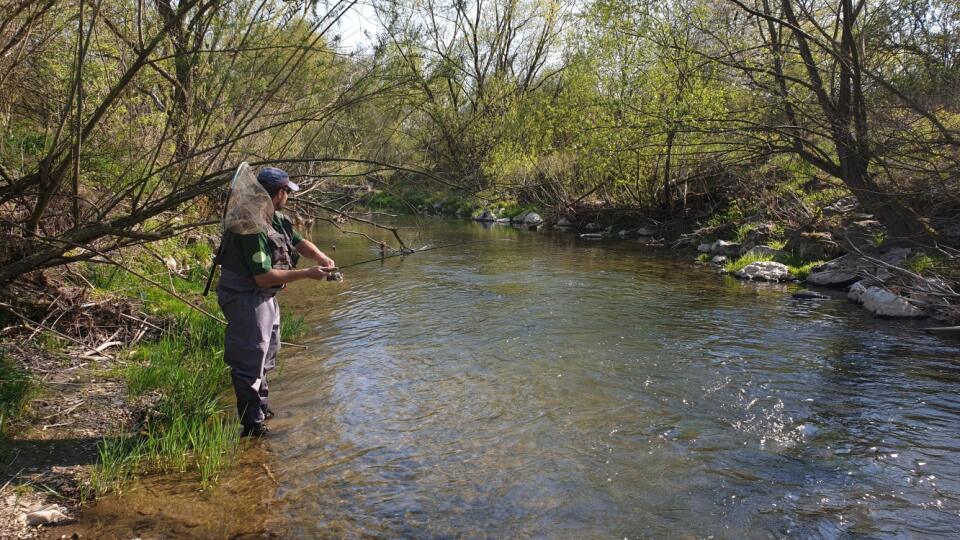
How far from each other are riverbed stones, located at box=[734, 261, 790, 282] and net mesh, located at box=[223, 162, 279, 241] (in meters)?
10.1

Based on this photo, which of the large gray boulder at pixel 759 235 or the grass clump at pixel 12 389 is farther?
the large gray boulder at pixel 759 235

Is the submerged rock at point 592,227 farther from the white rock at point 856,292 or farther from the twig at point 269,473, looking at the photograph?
the twig at point 269,473

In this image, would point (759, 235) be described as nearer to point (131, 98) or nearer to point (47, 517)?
point (131, 98)

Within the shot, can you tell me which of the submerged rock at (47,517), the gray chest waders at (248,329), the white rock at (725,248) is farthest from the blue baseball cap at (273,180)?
the white rock at (725,248)

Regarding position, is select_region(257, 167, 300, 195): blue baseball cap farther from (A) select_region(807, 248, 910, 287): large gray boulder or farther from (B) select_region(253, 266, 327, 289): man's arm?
(A) select_region(807, 248, 910, 287): large gray boulder

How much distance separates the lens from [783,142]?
33.5 feet

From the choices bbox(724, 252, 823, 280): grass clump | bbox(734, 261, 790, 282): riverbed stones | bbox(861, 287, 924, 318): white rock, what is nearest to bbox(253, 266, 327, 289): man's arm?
bbox(861, 287, 924, 318): white rock

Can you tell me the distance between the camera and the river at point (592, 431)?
367cm

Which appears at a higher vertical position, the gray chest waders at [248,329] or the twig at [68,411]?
the gray chest waders at [248,329]

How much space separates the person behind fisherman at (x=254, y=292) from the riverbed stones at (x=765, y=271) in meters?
9.50

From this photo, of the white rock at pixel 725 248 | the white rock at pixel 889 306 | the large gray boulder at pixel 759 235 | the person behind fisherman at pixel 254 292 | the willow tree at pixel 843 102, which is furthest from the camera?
the white rock at pixel 725 248

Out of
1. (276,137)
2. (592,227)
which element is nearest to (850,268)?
(276,137)

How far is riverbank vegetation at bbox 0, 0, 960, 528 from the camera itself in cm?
445

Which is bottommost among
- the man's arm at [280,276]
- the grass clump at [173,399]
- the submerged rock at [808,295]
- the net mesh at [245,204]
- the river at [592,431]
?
the river at [592,431]
